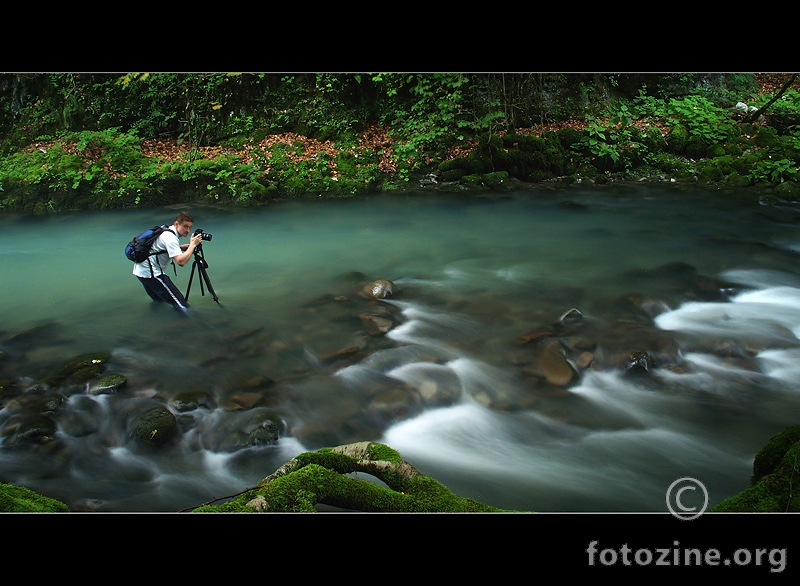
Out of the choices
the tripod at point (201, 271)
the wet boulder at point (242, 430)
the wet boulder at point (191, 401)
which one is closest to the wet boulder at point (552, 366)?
the wet boulder at point (242, 430)

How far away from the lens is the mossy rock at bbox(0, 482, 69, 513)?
2.21 m

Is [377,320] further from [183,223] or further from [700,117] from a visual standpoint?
[700,117]

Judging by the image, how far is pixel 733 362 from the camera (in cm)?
324

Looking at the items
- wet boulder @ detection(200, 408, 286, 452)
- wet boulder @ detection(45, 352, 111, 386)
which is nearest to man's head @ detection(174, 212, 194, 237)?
wet boulder @ detection(45, 352, 111, 386)

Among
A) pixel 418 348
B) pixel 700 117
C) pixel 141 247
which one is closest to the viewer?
pixel 418 348

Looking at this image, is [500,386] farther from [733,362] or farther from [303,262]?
[303,262]

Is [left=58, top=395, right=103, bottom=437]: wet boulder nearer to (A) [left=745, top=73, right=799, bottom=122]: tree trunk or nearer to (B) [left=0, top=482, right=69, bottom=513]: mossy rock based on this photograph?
(B) [left=0, top=482, right=69, bottom=513]: mossy rock

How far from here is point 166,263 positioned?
358 cm

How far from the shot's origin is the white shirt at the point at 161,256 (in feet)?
11.6

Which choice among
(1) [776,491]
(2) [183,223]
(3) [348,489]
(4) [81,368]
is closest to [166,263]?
(2) [183,223]

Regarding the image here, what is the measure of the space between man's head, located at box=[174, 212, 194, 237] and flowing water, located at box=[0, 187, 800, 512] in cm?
25

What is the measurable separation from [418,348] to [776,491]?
1885 millimetres

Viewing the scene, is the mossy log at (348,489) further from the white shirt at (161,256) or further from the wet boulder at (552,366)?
the white shirt at (161,256)
